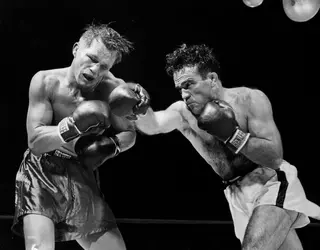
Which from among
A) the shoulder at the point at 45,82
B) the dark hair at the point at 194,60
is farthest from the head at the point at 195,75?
the shoulder at the point at 45,82

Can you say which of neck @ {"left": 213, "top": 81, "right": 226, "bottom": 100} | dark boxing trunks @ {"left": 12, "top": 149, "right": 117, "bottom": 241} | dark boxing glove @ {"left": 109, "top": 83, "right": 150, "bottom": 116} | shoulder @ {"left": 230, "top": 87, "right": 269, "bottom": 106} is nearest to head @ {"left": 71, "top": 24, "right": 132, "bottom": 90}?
dark boxing glove @ {"left": 109, "top": 83, "right": 150, "bottom": 116}

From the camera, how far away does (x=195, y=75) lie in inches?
107

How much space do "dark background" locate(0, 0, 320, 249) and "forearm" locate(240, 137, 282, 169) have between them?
1.32 m

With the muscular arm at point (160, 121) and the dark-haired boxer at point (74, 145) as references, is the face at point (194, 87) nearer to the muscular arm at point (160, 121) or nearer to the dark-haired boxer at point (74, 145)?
the muscular arm at point (160, 121)

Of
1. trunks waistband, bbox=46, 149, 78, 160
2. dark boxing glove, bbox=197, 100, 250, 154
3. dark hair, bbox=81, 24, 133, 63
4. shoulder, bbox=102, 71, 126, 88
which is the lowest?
trunks waistband, bbox=46, 149, 78, 160

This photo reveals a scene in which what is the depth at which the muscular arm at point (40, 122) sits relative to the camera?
246 centimetres

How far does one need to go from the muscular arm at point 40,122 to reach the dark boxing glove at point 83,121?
0.13ft

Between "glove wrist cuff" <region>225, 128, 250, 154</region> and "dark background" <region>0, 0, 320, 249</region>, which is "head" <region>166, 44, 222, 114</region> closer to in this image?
"glove wrist cuff" <region>225, 128, 250, 154</region>

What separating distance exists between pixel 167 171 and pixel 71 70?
5.13ft

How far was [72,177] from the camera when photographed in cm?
256

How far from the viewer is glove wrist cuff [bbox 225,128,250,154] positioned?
8.27 ft

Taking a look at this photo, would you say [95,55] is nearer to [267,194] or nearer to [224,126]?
[224,126]

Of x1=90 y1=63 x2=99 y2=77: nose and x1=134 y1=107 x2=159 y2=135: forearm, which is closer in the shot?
x1=90 y1=63 x2=99 y2=77: nose

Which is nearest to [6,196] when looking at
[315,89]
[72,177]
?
[72,177]
